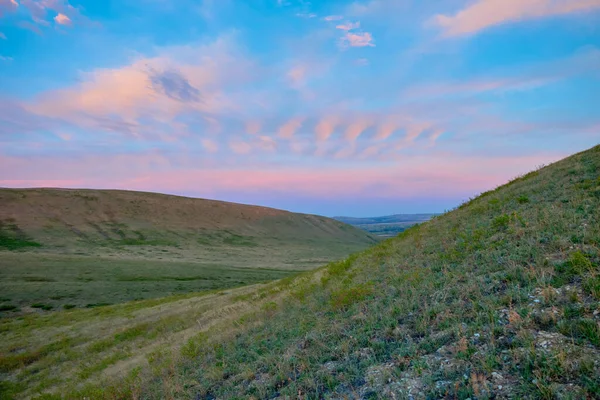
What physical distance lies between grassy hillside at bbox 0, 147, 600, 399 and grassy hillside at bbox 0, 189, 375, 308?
29.4m

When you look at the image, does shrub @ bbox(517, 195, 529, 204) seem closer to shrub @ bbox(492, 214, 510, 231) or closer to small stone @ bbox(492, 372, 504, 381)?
shrub @ bbox(492, 214, 510, 231)

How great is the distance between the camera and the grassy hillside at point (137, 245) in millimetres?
43312

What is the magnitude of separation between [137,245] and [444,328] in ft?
321

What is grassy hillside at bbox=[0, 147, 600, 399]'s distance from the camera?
499 cm

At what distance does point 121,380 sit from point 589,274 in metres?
14.9

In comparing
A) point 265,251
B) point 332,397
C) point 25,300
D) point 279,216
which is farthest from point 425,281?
point 279,216

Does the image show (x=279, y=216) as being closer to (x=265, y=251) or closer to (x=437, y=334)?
(x=265, y=251)

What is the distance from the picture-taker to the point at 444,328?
21.8 ft

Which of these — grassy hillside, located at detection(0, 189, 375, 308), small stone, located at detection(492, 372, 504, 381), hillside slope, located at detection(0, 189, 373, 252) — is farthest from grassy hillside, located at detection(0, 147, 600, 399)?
hillside slope, located at detection(0, 189, 373, 252)

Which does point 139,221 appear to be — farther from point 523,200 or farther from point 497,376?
point 497,376

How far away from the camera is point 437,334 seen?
6488 mm

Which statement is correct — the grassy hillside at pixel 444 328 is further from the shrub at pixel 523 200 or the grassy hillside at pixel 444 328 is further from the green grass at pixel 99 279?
the green grass at pixel 99 279

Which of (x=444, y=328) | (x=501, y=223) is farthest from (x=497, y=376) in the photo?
(x=501, y=223)

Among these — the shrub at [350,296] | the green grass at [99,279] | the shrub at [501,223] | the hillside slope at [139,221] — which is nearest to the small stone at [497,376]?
the shrub at [350,296]
